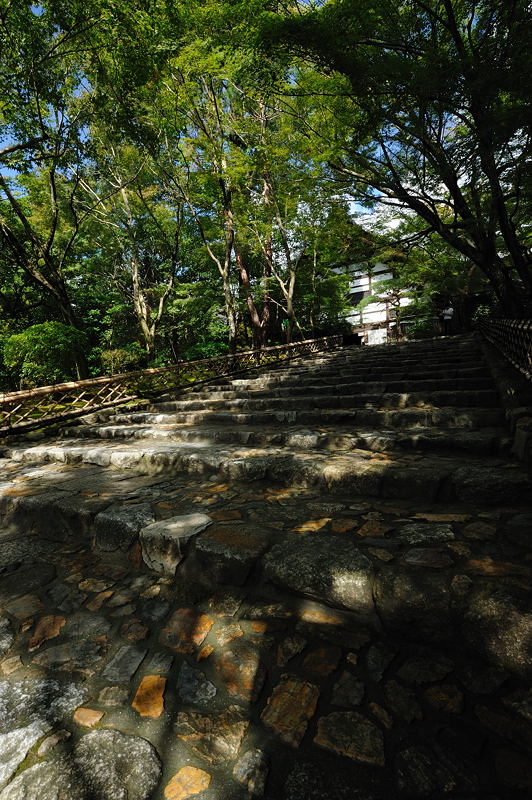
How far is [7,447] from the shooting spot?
17.7ft

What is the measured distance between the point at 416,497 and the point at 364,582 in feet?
3.30

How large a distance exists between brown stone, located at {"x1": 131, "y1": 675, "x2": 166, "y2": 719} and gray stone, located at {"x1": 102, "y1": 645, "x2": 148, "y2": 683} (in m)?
0.09

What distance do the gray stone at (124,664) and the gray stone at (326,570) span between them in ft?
2.24

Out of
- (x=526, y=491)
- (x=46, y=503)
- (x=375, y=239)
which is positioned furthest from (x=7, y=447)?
(x=375, y=239)

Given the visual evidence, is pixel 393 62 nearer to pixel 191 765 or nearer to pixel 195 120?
pixel 191 765

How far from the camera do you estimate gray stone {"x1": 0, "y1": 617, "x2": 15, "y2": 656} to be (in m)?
1.64

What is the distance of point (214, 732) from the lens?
119 cm

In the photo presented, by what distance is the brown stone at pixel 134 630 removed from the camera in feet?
5.33

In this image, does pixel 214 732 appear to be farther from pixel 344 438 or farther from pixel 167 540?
pixel 344 438

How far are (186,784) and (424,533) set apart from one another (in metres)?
1.42

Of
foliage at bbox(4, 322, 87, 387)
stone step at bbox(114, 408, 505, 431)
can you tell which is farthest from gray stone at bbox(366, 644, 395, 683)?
foliage at bbox(4, 322, 87, 387)

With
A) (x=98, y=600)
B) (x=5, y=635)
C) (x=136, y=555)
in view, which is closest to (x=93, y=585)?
(x=98, y=600)

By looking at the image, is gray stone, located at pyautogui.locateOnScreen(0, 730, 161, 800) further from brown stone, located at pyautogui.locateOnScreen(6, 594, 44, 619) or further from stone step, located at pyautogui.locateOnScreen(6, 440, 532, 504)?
stone step, located at pyautogui.locateOnScreen(6, 440, 532, 504)

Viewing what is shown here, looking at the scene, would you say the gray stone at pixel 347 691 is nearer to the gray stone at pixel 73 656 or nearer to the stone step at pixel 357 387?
the gray stone at pixel 73 656
